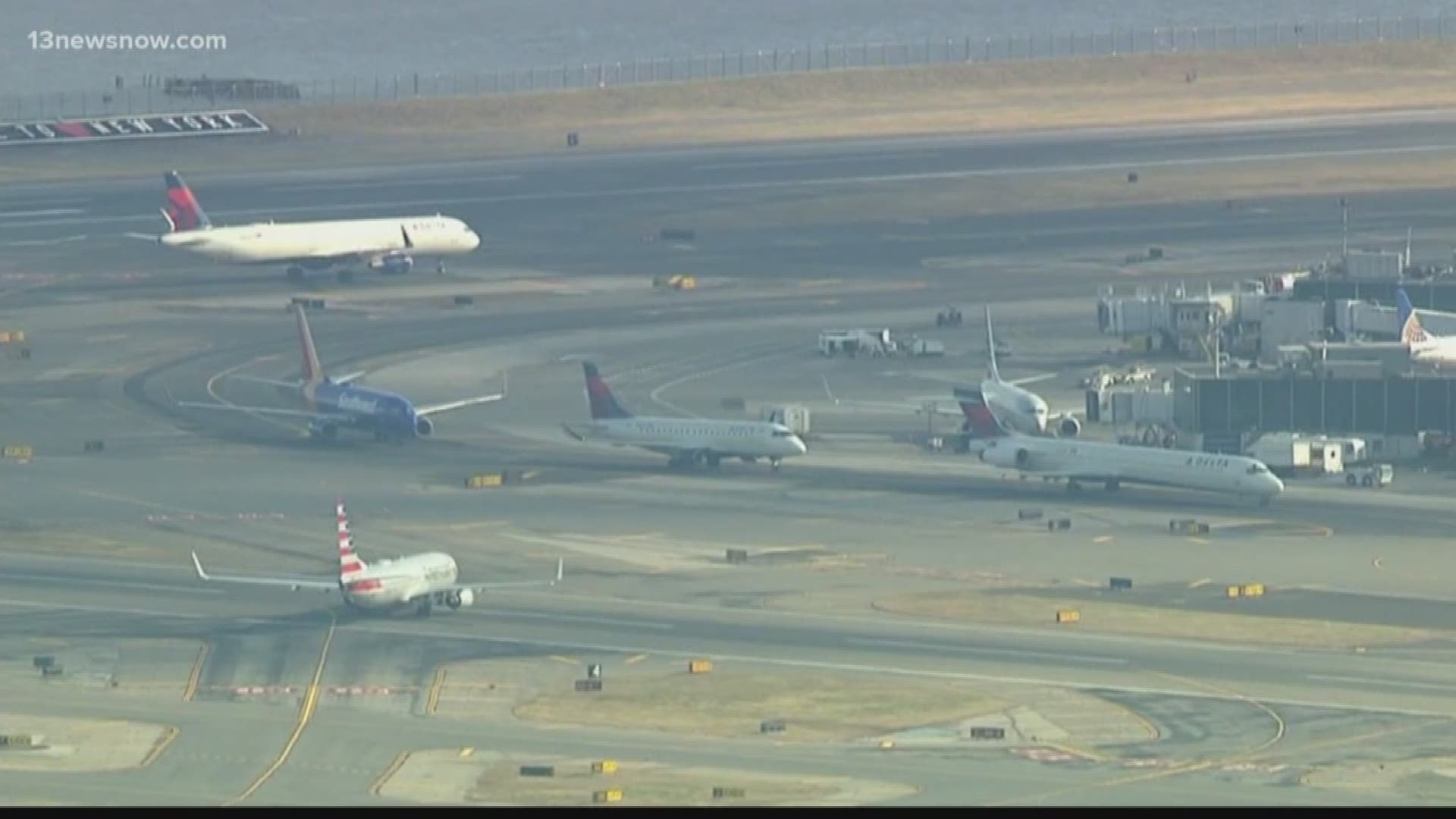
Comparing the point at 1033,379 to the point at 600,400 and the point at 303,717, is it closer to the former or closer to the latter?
the point at 600,400

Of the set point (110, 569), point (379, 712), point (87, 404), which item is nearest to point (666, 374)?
point (87, 404)

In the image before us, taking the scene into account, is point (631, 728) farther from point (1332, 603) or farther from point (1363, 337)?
point (1363, 337)

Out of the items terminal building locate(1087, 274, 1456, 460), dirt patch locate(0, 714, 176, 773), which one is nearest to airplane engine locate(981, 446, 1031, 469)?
terminal building locate(1087, 274, 1456, 460)

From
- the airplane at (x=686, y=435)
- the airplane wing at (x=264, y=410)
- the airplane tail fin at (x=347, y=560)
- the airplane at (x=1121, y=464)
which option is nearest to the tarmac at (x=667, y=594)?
the airplane wing at (x=264, y=410)

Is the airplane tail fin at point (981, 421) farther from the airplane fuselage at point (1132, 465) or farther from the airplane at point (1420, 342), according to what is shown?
the airplane at point (1420, 342)

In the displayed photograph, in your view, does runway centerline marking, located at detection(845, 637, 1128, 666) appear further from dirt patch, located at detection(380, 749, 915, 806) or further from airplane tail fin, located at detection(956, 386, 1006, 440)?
airplane tail fin, located at detection(956, 386, 1006, 440)

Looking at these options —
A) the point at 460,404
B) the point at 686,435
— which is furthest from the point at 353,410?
the point at 686,435
